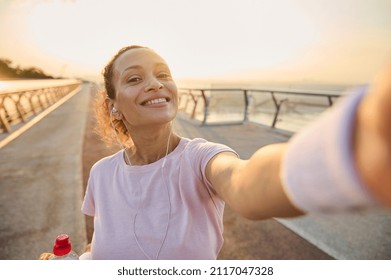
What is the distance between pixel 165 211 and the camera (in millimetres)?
972

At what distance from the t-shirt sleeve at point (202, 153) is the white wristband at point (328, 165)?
1.57 feet

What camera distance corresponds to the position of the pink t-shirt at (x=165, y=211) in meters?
0.95

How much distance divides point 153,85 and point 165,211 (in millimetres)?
523

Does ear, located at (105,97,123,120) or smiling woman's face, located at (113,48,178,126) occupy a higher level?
smiling woman's face, located at (113,48,178,126)

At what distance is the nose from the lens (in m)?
1.15

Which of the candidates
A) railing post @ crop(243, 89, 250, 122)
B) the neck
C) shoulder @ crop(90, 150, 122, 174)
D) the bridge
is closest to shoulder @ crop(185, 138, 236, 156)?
the neck

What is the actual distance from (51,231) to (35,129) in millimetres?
4656

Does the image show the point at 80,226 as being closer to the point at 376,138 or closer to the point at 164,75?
the point at 164,75

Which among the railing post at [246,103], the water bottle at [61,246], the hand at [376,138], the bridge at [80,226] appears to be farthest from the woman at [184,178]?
the railing post at [246,103]

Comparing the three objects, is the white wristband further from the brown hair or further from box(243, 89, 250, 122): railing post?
box(243, 89, 250, 122): railing post

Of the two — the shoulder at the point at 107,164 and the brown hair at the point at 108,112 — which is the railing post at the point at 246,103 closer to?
the brown hair at the point at 108,112

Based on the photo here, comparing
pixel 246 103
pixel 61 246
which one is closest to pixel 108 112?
pixel 61 246

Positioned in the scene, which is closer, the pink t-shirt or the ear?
the pink t-shirt
